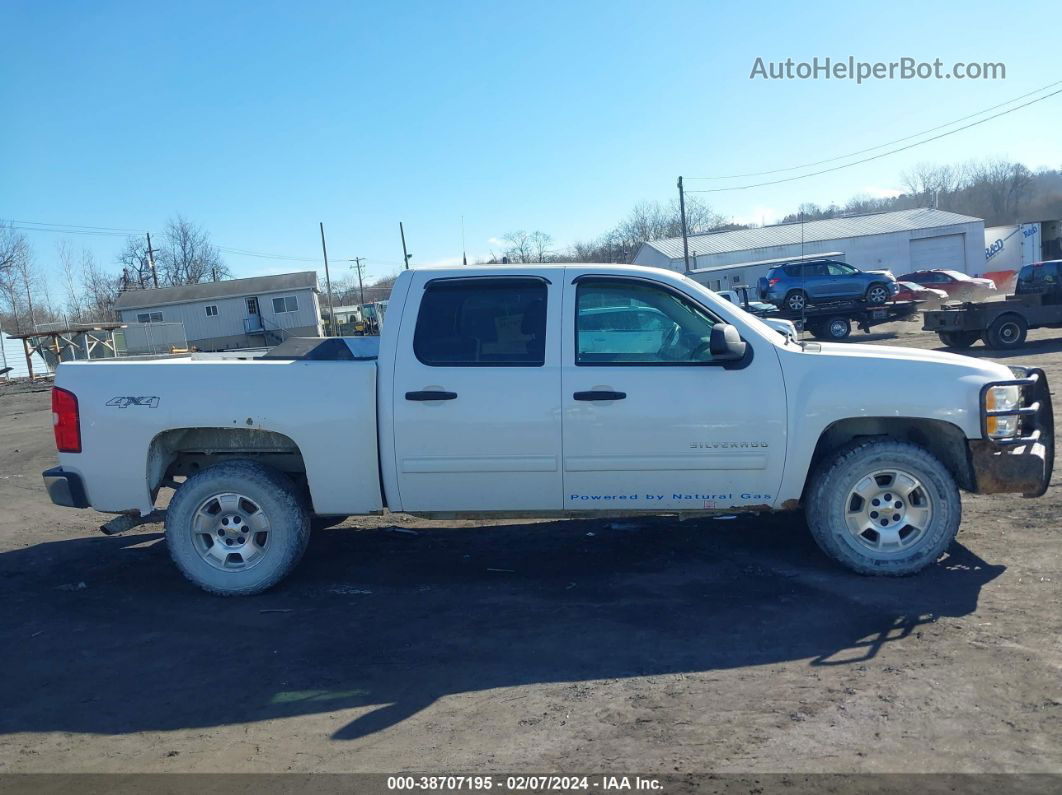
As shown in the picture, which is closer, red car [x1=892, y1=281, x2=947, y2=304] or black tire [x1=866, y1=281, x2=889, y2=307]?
black tire [x1=866, y1=281, x2=889, y2=307]

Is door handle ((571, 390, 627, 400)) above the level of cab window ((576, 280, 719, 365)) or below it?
below

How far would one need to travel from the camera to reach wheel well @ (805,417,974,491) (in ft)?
17.5

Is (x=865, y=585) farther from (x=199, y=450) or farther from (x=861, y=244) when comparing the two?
(x=861, y=244)

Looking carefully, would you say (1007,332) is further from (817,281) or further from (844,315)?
(817,281)

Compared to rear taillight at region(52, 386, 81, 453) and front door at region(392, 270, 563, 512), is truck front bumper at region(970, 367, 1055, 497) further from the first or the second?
rear taillight at region(52, 386, 81, 453)

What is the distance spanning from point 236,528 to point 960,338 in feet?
62.9

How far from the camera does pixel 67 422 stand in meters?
5.42

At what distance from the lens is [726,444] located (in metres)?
5.14

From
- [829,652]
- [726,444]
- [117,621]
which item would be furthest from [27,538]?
[829,652]

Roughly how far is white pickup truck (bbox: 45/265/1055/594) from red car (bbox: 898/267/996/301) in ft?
121

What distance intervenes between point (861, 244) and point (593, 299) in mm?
56164

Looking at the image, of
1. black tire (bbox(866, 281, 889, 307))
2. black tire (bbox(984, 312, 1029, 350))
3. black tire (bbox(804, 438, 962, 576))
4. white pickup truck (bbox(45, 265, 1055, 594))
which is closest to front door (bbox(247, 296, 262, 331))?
black tire (bbox(866, 281, 889, 307))

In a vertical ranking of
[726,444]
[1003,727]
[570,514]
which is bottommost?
[1003,727]

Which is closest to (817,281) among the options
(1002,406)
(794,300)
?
(794,300)
